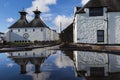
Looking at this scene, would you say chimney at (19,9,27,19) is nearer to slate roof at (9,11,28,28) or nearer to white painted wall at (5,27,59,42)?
slate roof at (9,11,28,28)

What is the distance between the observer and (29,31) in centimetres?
7612

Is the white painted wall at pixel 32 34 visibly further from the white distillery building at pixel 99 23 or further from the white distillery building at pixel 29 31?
the white distillery building at pixel 99 23

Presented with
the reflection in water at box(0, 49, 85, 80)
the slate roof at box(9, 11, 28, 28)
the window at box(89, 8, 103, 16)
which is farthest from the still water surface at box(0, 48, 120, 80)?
the slate roof at box(9, 11, 28, 28)

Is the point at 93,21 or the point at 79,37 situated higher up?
the point at 93,21

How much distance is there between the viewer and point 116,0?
114 feet

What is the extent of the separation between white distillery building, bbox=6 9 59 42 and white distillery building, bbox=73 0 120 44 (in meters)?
43.8

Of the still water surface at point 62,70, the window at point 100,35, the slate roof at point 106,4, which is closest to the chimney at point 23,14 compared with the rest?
the slate roof at point 106,4

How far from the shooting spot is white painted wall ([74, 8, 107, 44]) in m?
32.1

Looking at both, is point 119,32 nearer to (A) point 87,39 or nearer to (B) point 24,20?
(A) point 87,39

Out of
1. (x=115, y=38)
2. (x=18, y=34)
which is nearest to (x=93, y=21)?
(x=115, y=38)

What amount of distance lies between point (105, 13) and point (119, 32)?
329 centimetres

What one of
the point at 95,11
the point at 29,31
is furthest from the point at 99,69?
the point at 29,31

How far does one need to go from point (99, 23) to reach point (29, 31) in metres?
46.7

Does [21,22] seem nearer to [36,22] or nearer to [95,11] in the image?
[36,22]
